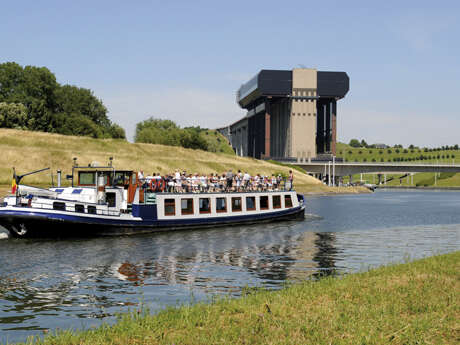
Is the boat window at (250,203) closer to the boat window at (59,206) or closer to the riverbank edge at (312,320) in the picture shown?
the boat window at (59,206)

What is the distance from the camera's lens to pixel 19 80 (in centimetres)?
13662

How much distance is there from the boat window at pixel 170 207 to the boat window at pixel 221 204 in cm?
484

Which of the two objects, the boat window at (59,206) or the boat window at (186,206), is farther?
the boat window at (186,206)

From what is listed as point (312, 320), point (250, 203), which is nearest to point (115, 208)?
point (250, 203)

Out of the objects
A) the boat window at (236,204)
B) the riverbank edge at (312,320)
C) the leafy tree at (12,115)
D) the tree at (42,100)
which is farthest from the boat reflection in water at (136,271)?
the tree at (42,100)

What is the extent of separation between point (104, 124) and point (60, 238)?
5154 inches

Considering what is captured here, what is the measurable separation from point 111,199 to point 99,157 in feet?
267

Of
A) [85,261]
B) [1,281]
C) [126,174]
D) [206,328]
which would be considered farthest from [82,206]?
[206,328]

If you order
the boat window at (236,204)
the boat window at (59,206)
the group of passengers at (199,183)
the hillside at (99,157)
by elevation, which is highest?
the hillside at (99,157)

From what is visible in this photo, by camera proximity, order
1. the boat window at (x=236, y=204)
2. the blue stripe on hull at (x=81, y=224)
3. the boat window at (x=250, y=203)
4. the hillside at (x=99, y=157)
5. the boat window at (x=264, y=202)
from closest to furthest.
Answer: the blue stripe on hull at (x=81, y=224) → the boat window at (x=236, y=204) → the boat window at (x=250, y=203) → the boat window at (x=264, y=202) → the hillside at (x=99, y=157)

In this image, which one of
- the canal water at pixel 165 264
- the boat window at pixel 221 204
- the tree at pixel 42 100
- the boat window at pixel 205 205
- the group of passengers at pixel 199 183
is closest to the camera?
the canal water at pixel 165 264

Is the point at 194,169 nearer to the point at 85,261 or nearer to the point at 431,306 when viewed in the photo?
the point at 85,261

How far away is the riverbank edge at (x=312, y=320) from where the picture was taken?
11.0 m

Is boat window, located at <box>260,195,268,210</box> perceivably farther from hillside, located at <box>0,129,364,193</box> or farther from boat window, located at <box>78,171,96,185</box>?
hillside, located at <box>0,129,364,193</box>
